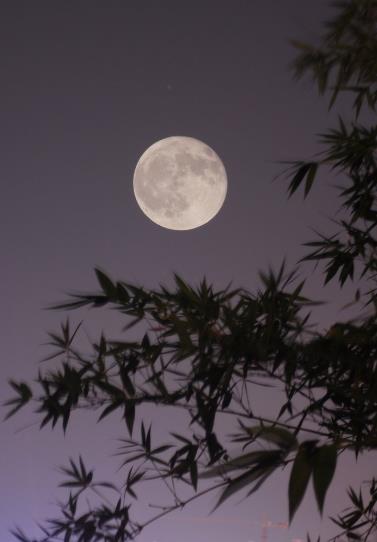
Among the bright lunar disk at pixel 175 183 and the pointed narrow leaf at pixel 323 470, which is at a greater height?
the bright lunar disk at pixel 175 183

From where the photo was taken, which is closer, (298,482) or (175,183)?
(298,482)

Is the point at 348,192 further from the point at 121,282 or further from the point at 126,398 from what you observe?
the point at 126,398

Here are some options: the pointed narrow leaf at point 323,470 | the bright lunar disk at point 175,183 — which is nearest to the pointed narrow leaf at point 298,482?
the pointed narrow leaf at point 323,470

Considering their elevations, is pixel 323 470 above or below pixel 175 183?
below

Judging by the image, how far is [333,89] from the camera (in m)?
2.35

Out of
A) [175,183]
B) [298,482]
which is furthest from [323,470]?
[175,183]

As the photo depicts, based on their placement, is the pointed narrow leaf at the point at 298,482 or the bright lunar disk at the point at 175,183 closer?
the pointed narrow leaf at the point at 298,482

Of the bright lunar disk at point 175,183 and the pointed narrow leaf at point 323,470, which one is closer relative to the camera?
the pointed narrow leaf at point 323,470

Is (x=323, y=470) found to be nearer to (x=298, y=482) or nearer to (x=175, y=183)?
(x=298, y=482)

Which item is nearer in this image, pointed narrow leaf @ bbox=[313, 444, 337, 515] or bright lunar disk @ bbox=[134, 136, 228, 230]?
pointed narrow leaf @ bbox=[313, 444, 337, 515]

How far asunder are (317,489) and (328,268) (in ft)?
4.76

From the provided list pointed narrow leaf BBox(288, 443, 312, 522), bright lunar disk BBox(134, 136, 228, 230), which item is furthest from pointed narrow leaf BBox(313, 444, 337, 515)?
bright lunar disk BBox(134, 136, 228, 230)

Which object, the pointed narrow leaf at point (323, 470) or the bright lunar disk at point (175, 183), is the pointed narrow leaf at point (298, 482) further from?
the bright lunar disk at point (175, 183)

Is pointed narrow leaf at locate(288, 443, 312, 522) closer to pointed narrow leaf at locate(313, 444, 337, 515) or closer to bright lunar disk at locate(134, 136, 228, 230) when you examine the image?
pointed narrow leaf at locate(313, 444, 337, 515)
